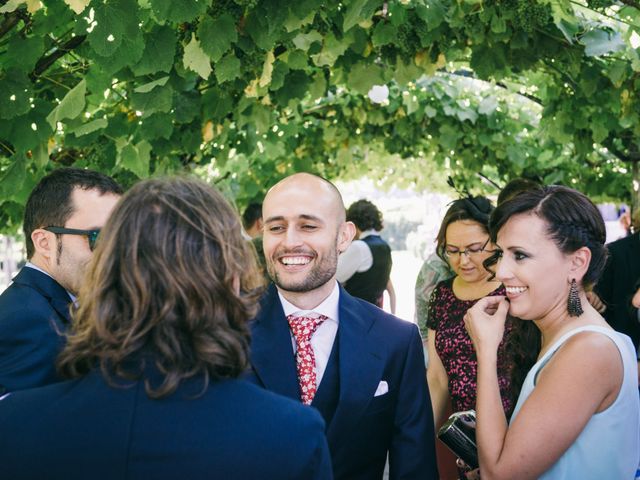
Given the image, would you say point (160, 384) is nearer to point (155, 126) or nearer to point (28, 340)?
point (28, 340)

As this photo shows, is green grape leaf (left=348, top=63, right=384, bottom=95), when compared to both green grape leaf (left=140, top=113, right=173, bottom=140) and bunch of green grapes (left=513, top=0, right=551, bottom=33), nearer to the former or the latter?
bunch of green grapes (left=513, top=0, right=551, bottom=33)

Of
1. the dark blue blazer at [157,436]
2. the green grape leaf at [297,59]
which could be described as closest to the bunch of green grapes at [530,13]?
the green grape leaf at [297,59]

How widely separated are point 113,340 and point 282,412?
0.35 m

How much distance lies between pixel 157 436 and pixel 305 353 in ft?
3.67

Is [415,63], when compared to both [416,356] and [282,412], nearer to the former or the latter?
[416,356]

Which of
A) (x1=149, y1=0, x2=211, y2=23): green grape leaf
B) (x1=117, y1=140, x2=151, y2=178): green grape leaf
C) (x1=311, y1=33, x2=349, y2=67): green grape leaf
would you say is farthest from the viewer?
(x1=311, y1=33, x2=349, y2=67): green grape leaf

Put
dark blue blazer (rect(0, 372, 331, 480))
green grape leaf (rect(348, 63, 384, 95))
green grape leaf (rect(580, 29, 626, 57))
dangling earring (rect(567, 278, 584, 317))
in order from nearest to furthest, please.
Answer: dark blue blazer (rect(0, 372, 331, 480)) < dangling earring (rect(567, 278, 584, 317)) < green grape leaf (rect(580, 29, 626, 57)) < green grape leaf (rect(348, 63, 384, 95))

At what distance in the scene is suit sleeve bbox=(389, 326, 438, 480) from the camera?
2.41 metres

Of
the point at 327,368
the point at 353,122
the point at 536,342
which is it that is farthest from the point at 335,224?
the point at 353,122

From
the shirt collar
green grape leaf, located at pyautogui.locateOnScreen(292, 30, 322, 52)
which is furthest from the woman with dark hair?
green grape leaf, located at pyautogui.locateOnScreen(292, 30, 322, 52)

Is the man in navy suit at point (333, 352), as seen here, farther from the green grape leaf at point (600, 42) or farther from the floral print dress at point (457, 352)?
the green grape leaf at point (600, 42)

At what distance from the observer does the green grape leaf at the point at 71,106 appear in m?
3.17

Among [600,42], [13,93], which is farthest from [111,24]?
[600,42]

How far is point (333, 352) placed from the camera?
2.45m
